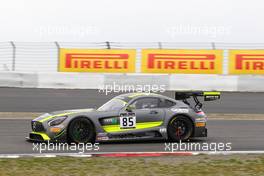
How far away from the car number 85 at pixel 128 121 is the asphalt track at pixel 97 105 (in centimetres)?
40

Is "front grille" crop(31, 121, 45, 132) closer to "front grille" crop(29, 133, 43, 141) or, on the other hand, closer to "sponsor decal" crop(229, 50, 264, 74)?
"front grille" crop(29, 133, 43, 141)

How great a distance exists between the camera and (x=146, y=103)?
12.9m

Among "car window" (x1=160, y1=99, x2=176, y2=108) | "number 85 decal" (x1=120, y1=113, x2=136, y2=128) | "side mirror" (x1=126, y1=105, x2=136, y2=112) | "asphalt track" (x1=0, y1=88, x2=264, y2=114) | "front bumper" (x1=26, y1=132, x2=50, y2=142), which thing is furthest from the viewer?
"asphalt track" (x1=0, y1=88, x2=264, y2=114)

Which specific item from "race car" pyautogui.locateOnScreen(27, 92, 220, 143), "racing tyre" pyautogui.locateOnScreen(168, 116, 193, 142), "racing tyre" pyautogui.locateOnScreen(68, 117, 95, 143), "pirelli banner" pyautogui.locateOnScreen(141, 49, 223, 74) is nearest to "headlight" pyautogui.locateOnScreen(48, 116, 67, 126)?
"race car" pyautogui.locateOnScreen(27, 92, 220, 143)

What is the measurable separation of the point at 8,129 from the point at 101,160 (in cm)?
512

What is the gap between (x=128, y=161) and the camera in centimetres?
1026

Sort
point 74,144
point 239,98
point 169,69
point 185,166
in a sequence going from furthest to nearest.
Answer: point 169,69
point 239,98
point 74,144
point 185,166

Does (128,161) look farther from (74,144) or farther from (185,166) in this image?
(74,144)

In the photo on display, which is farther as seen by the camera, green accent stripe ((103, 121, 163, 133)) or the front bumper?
green accent stripe ((103, 121, 163, 133))

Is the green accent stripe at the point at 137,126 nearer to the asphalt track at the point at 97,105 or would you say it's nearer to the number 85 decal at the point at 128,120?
the number 85 decal at the point at 128,120

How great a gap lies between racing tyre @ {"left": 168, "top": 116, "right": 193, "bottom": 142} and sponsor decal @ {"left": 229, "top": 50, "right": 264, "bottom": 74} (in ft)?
37.1

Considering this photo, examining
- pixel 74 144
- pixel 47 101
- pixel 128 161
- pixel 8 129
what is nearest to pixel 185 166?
pixel 128 161

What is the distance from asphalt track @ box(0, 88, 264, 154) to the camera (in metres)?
12.4

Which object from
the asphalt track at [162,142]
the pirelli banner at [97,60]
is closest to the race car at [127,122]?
the asphalt track at [162,142]
